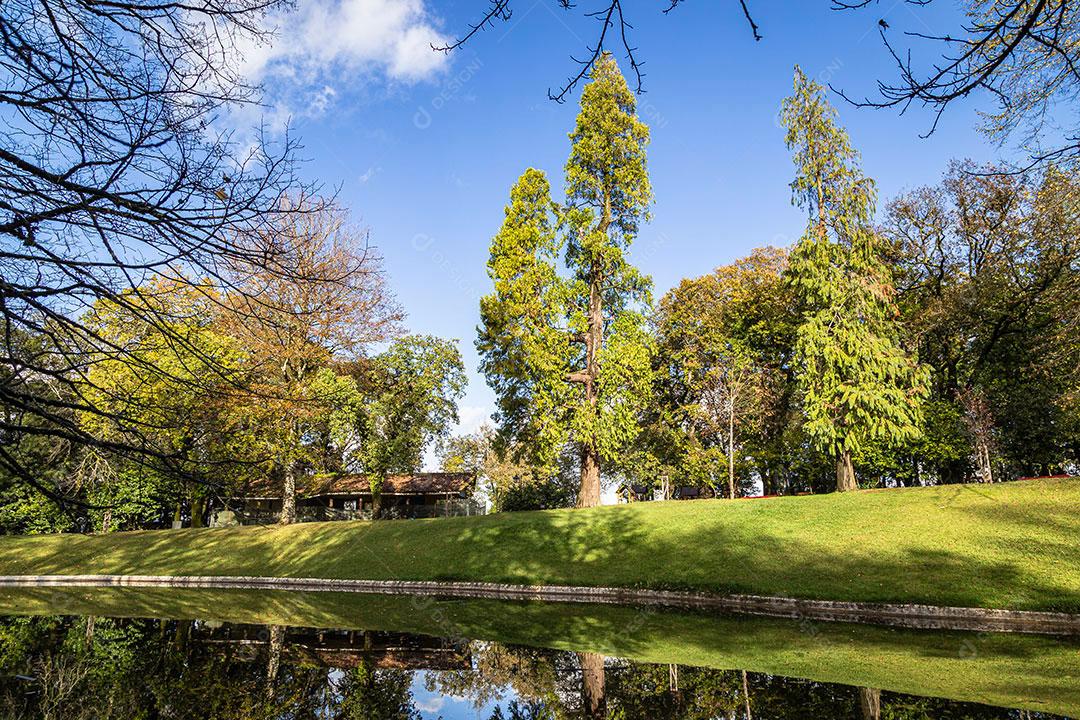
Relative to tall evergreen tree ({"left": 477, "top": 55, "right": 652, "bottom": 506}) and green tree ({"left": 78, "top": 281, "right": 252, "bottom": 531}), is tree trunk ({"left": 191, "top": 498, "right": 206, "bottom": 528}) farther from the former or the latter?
green tree ({"left": 78, "top": 281, "right": 252, "bottom": 531})

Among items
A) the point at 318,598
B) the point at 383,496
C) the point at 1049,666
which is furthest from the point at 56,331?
the point at 383,496

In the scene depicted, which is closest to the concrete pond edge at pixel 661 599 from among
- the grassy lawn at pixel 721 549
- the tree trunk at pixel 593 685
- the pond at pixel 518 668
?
the grassy lawn at pixel 721 549

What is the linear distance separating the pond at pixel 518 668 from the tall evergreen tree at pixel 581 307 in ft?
31.0

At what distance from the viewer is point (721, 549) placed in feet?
53.1

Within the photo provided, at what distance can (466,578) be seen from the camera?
17.5 metres

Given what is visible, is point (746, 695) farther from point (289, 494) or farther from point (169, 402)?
point (289, 494)

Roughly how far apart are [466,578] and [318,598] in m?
4.18

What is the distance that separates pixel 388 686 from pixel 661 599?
9033mm

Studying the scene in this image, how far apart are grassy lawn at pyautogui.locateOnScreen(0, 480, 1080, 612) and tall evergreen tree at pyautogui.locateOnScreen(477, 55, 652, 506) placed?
331 cm

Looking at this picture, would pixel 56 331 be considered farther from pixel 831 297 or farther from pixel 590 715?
pixel 831 297

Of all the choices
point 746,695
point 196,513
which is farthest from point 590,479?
point 196,513

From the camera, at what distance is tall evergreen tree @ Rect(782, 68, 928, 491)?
61.7ft

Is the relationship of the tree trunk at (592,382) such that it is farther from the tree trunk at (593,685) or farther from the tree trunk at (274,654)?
the tree trunk at (593,685)

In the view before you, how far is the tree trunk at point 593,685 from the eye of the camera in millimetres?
6008
